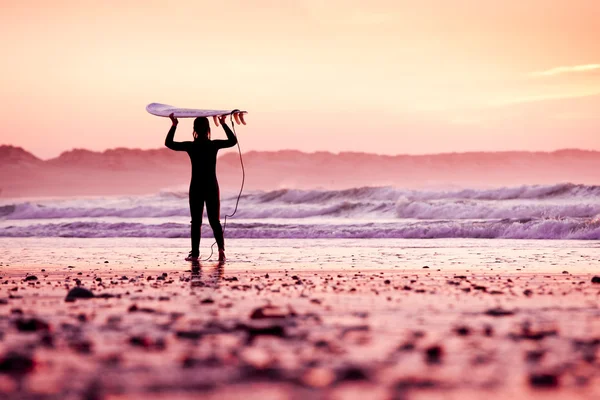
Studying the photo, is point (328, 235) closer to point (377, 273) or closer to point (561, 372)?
point (377, 273)

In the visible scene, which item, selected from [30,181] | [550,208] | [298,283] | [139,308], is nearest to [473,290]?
[298,283]

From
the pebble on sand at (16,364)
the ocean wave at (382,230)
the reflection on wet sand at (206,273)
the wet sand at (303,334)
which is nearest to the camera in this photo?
the wet sand at (303,334)

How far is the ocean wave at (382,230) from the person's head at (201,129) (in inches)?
365

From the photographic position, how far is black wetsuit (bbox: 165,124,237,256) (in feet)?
43.0

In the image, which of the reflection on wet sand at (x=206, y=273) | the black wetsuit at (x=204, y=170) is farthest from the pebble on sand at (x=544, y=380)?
the black wetsuit at (x=204, y=170)

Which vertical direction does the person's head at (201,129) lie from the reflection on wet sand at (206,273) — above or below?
above

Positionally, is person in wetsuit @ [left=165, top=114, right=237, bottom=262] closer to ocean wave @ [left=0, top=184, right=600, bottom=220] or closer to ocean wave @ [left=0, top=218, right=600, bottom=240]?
ocean wave @ [left=0, top=218, right=600, bottom=240]

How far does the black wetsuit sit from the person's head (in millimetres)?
69

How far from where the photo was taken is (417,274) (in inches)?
409

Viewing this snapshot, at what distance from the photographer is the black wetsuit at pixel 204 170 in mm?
13094

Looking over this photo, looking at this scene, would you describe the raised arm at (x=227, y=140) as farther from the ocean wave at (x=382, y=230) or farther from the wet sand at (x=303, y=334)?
the ocean wave at (x=382, y=230)

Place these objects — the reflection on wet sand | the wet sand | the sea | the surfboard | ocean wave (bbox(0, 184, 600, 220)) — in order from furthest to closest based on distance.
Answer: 1. ocean wave (bbox(0, 184, 600, 220))
2. the sea
3. the surfboard
4. the reflection on wet sand
5. the wet sand

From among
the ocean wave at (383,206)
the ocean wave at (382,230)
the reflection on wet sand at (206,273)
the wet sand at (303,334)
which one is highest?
the ocean wave at (383,206)

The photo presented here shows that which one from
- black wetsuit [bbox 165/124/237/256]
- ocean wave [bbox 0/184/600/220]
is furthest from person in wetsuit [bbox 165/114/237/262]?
ocean wave [bbox 0/184/600/220]
